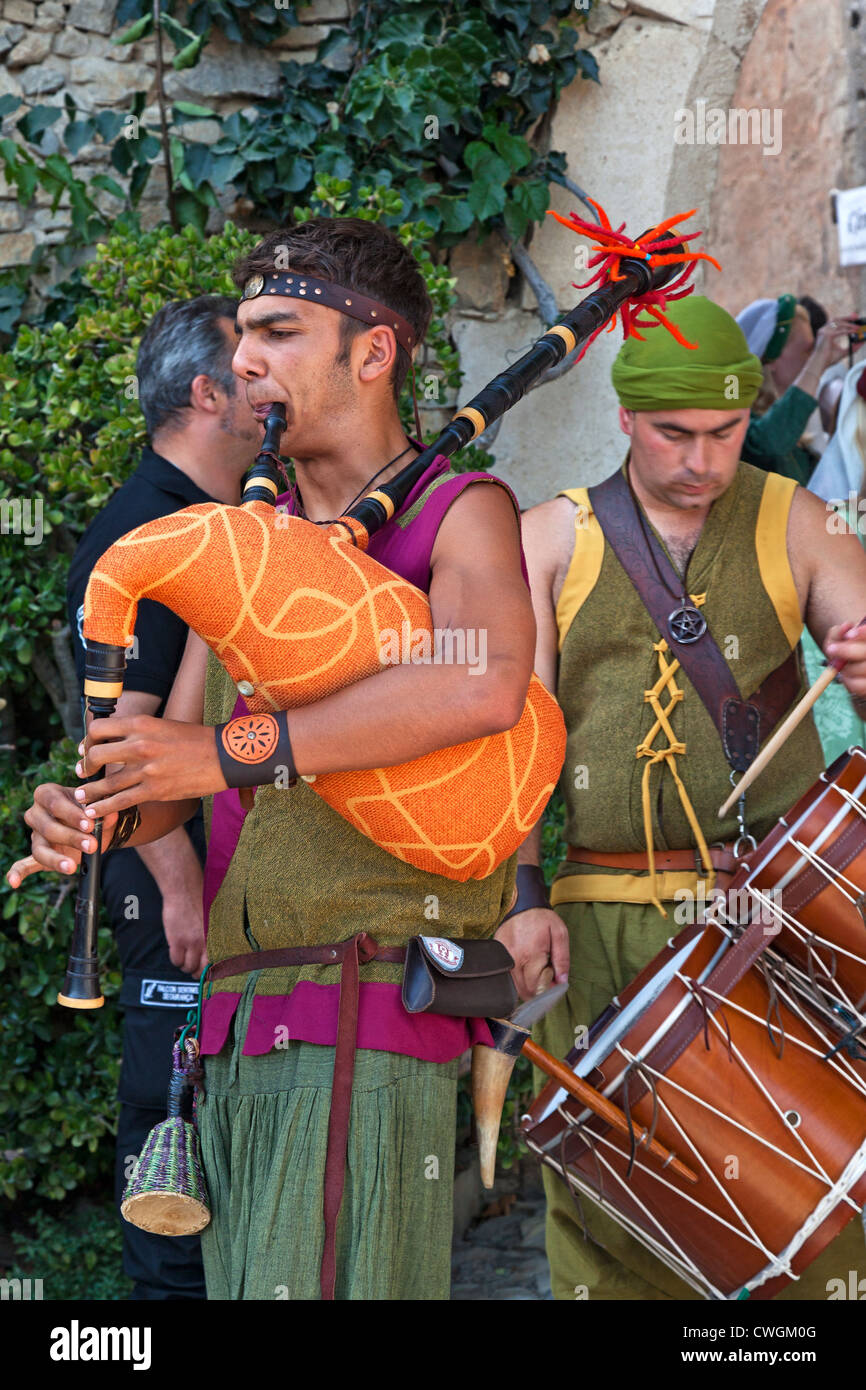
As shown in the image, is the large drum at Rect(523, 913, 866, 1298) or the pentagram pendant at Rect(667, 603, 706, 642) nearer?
the large drum at Rect(523, 913, 866, 1298)

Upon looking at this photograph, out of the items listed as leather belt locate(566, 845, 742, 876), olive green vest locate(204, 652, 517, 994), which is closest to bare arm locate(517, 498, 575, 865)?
leather belt locate(566, 845, 742, 876)

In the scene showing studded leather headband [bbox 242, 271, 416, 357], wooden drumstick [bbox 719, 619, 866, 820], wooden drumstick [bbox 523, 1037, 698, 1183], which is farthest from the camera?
wooden drumstick [bbox 719, 619, 866, 820]

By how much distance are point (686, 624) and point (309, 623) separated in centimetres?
130

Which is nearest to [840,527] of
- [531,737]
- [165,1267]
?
[531,737]

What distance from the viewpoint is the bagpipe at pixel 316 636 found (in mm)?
1637

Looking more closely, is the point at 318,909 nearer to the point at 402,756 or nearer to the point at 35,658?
the point at 402,756

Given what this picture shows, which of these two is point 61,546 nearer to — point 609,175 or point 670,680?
point 670,680

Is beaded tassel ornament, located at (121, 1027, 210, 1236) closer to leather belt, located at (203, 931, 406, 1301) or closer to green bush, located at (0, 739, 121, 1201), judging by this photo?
leather belt, located at (203, 931, 406, 1301)

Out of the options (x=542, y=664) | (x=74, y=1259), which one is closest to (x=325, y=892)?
(x=542, y=664)

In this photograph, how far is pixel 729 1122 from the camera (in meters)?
2.31

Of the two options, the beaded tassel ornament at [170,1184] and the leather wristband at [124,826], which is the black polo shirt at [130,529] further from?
the beaded tassel ornament at [170,1184]

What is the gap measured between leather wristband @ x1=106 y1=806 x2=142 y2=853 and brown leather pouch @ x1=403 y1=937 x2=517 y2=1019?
15.3 inches

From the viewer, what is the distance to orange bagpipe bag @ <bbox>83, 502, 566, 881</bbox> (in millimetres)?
1634

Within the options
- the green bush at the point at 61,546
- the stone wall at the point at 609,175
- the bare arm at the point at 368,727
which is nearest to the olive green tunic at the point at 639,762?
the bare arm at the point at 368,727
